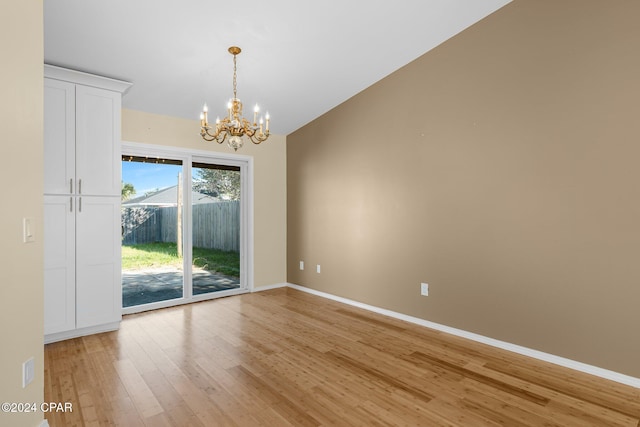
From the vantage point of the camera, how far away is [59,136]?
3.14 meters

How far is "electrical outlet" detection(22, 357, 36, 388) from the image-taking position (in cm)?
163

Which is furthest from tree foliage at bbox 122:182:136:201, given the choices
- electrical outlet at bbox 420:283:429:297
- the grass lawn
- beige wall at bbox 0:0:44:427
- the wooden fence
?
electrical outlet at bbox 420:283:429:297

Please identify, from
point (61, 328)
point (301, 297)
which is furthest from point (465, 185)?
point (61, 328)

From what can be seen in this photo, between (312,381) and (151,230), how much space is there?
3.09m

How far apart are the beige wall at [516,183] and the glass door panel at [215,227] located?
→ 1939mm

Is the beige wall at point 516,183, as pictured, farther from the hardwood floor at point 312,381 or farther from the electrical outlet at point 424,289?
the hardwood floor at point 312,381

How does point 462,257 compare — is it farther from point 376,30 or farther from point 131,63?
A: point 131,63

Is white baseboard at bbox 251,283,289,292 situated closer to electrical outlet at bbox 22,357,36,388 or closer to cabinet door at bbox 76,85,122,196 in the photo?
cabinet door at bbox 76,85,122,196

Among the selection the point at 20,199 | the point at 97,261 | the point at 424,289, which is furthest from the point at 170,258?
the point at 424,289

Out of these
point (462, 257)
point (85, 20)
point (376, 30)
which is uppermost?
point (376, 30)

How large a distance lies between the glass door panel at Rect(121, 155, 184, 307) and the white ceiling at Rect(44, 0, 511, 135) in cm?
82

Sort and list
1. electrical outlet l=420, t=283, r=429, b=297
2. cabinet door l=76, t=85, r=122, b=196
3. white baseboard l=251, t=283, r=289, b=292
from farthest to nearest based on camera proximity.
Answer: white baseboard l=251, t=283, r=289, b=292, electrical outlet l=420, t=283, r=429, b=297, cabinet door l=76, t=85, r=122, b=196

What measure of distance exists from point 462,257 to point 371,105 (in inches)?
87.4

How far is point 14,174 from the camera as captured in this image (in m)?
1.58
